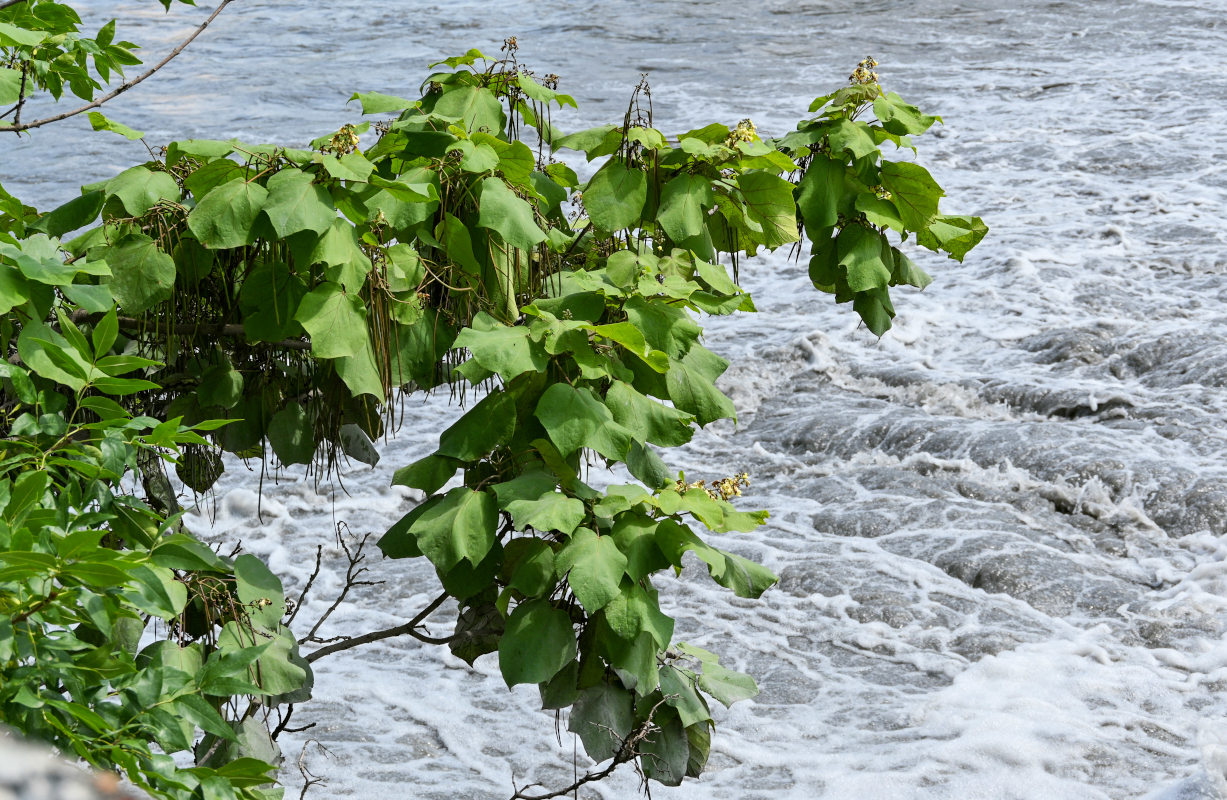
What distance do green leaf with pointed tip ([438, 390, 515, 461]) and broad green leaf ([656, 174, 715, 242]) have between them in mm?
431

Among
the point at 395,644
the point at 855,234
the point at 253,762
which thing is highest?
the point at 855,234

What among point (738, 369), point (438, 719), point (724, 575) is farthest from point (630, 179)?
point (738, 369)

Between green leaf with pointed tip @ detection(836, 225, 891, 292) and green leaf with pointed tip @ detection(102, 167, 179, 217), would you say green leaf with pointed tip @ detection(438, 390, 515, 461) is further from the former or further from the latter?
green leaf with pointed tip @ detection(836, 225, 891, 292)

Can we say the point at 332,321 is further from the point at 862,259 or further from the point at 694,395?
the point at 862,259

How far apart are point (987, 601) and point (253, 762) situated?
4.98m

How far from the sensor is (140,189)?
1783mm

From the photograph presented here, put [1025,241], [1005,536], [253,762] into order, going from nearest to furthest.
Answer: [253,762] < [1005,536] < [1025,241]

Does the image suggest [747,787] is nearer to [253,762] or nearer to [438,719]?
[438,719]

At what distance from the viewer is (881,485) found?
267 inches

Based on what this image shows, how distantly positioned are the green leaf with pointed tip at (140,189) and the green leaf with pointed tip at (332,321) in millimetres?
294

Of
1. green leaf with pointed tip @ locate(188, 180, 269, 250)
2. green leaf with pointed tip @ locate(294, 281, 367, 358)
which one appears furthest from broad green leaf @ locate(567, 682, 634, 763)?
green leaf with pointed tip @ locate(188, 180, 269, 250)

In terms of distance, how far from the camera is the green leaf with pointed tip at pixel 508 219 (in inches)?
68.4

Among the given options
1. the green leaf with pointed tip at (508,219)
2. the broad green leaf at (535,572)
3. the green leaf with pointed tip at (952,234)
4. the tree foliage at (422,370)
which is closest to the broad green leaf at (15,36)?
the tree foliage at (422,370)

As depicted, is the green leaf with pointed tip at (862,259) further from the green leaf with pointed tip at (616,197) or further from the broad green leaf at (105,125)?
the broad green leaf at (105,125)
